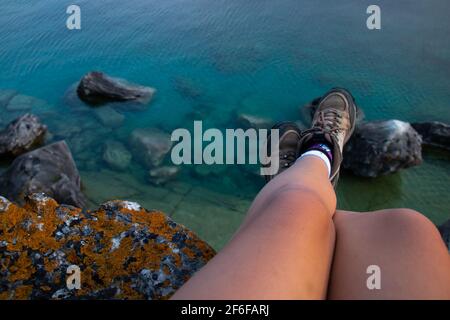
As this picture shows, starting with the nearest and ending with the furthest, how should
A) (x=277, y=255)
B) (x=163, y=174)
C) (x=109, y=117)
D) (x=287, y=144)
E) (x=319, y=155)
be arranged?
(x=277, y=255)
(x=319, y=155)
(x=287, y=144)
(x=163, y=174)
(x=109, y=117)

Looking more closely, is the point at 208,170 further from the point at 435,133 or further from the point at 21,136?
the point at 435,133

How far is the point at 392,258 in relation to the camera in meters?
1.74

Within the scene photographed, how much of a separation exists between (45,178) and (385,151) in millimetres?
3694

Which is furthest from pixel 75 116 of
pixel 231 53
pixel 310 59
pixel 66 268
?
pixel 66 268

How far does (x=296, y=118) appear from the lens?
5.31 meters

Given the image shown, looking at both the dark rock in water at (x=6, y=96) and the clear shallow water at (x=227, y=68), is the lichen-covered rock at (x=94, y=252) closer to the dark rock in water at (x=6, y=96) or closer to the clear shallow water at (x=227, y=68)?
the clear shallow water at (x=227, y=68)

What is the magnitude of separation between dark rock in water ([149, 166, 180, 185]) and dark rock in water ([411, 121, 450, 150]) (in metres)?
3.03

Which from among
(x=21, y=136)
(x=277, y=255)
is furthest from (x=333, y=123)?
(x=21, y=136)

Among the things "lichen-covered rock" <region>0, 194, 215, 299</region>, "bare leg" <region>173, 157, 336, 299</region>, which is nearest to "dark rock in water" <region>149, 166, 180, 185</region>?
"lichen-covered rock" <region>0, 194, 215, 299</region>

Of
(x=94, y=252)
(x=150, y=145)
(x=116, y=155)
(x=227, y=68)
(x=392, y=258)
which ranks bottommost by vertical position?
(x=116, y=155)

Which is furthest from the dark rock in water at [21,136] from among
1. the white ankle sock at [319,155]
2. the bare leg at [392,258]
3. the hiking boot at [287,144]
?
the bare leg at [392,258]

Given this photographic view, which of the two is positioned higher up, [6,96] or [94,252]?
[6,96]

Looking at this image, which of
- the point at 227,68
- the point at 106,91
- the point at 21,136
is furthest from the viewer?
the point at 227,68

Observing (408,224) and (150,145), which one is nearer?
(408,224)
